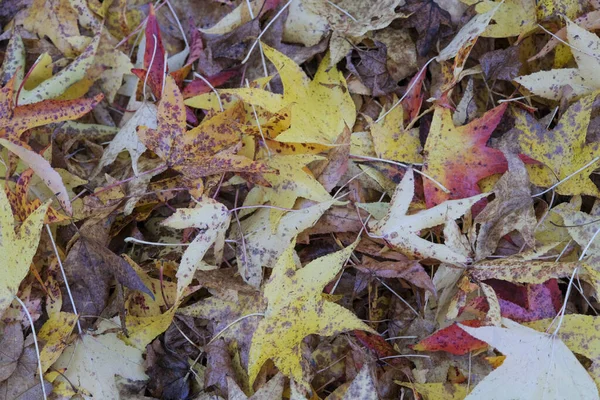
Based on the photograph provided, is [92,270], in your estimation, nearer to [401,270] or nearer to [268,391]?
[268,391]

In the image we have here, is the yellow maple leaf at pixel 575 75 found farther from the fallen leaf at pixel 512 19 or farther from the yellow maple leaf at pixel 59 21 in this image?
the yellow maple leaf at pixel 59 21

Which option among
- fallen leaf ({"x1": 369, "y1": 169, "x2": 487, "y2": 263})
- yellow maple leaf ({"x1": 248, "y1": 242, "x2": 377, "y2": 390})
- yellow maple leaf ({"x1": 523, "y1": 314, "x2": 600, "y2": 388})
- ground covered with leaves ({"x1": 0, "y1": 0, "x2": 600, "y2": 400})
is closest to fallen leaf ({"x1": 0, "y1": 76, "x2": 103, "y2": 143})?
ground covered with leaves ({"x1": 0, "y1": 0, "x2": 600, "y2": 400})

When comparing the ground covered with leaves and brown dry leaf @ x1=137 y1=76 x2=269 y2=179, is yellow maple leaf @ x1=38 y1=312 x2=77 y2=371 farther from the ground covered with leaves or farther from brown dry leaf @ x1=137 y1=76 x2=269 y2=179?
brown dry leaf @ x1=137 y1=76 x2=269 y2=179

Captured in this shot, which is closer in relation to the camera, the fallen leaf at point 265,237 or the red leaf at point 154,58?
the fallen leaf at point 265,237

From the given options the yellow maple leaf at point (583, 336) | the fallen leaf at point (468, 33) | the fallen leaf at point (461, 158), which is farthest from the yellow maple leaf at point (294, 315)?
the fallen leaf at point (468, 33)

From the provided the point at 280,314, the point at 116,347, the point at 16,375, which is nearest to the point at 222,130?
the point at 280,314

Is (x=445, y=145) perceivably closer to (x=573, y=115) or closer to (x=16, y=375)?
(x=573, y=115)
